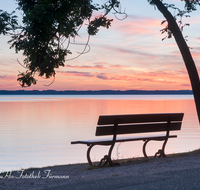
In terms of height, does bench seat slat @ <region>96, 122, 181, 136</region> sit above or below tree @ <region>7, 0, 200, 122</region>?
below

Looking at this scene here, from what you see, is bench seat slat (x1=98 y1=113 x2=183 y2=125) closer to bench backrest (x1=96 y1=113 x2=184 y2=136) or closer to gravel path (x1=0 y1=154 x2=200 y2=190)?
bench backrest (x1=96 y1=113 x2=184 y2=136)

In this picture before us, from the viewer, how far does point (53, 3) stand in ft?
21.4

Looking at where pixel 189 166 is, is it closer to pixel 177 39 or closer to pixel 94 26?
pixel 177 39

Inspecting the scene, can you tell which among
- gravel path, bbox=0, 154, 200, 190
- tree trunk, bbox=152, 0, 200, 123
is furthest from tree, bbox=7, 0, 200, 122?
gravel path, bbox=0, 154, 200, 190

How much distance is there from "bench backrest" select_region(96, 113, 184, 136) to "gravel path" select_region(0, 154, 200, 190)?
1.08 m

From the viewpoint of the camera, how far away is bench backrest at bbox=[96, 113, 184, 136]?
7059 mm

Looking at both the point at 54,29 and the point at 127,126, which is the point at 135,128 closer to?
the point at 127,126

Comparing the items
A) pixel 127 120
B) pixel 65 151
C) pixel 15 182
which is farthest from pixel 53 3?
pixel 65 151

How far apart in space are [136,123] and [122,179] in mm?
2723

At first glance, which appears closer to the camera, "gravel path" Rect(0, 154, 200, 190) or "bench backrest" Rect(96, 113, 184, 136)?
"gravel path" Rect(0, 154, 200, 190)

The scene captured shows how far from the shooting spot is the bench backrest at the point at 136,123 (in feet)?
23.2

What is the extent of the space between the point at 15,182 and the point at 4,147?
29.7 ft

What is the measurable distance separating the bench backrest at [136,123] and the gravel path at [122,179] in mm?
1079

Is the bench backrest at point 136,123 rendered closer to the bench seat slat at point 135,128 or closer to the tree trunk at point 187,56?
the bench seat slat at point 135,128
